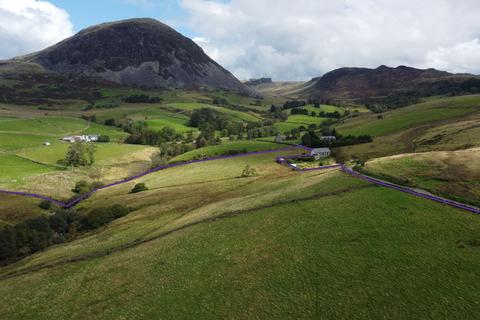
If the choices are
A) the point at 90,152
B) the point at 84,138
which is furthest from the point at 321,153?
the point at 84,138

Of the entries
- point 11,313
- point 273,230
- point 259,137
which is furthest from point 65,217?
point 259,137

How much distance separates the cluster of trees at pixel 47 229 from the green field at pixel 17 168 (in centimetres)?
4063

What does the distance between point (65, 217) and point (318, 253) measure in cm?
5993

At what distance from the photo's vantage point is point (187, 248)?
43.3m

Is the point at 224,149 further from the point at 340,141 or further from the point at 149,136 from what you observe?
the point at 149,136

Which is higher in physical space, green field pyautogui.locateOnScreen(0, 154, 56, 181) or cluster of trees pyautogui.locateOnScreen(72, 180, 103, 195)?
green field pyautogui.locateOnScreen(0, 154, 56, 181)

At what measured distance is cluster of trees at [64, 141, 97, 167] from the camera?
12075cm

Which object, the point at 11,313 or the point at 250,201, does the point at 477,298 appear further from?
the point at 11,313

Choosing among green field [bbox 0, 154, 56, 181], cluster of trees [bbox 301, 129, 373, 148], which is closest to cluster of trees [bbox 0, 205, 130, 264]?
green field [bbox 0, 154, 56, 181]

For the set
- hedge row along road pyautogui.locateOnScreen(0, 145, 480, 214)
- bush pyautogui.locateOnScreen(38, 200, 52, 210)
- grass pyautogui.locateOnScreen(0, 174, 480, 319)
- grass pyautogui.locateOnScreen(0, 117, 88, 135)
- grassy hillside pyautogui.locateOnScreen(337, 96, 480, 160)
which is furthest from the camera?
grass pyautogui.locateOnScreen(0, 117, 88, 135)

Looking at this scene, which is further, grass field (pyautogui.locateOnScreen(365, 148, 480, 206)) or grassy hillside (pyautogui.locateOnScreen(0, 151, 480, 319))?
grass field (pyautogui.locateOnScreen(365, 148, 480, 206))

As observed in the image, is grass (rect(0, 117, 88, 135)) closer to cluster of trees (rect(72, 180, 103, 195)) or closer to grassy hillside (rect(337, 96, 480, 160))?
cluster of trees (rect(72, 180, 103, 195))

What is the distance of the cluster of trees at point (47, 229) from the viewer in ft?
200

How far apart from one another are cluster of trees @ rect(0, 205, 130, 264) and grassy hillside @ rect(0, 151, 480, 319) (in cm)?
828
